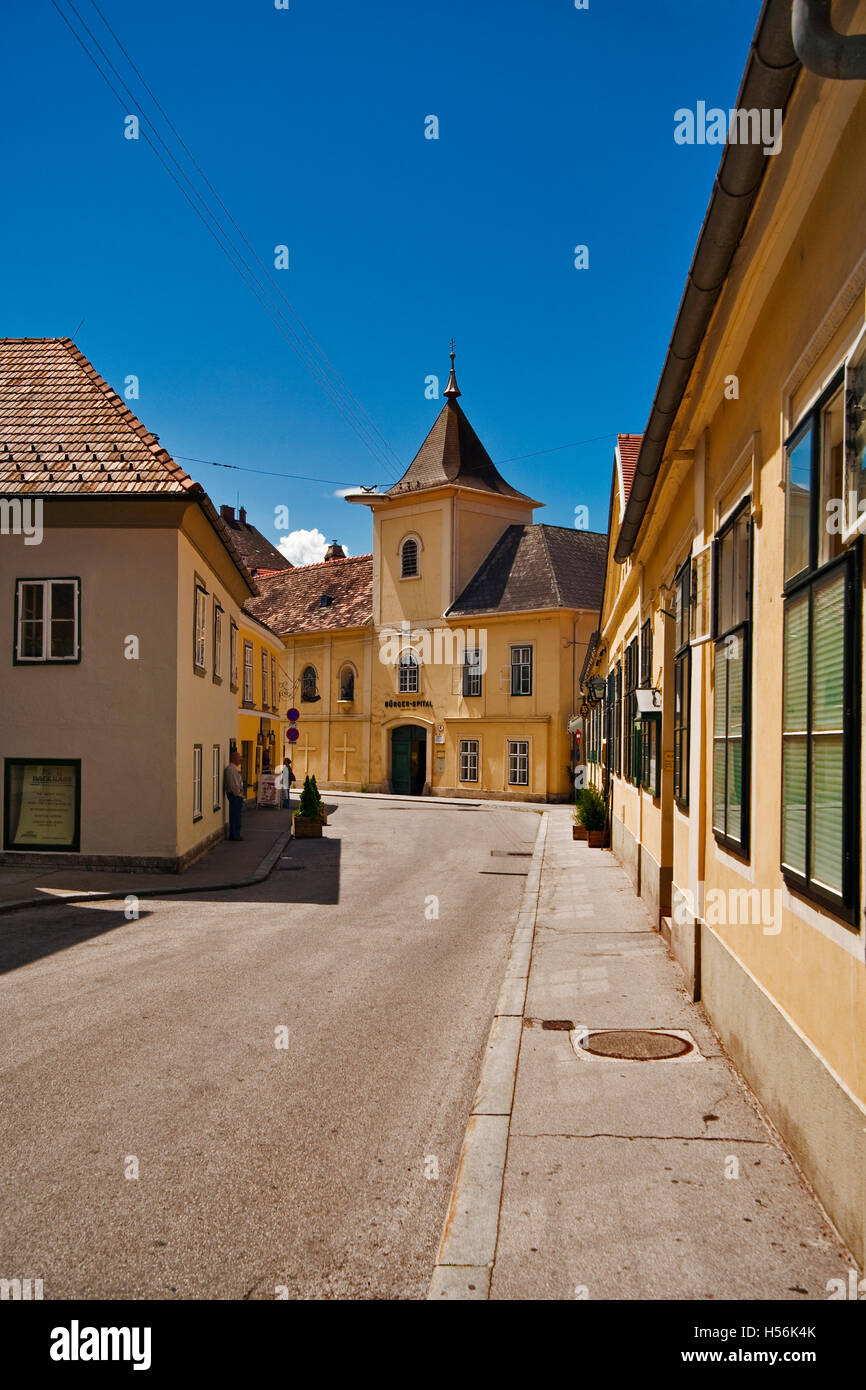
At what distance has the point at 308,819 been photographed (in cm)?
2402

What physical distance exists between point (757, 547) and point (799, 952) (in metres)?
2.29

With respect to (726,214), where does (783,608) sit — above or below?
below

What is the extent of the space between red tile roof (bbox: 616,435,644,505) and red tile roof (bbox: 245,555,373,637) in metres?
27.9

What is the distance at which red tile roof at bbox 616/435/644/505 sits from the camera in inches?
661

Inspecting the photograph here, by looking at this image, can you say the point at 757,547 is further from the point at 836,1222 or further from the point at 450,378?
the point at 450,378

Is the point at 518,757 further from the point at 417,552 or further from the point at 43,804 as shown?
the point at 43,804

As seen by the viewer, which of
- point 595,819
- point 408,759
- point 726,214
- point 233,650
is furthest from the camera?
point 408,759

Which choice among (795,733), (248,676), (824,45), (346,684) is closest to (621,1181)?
(795,733)

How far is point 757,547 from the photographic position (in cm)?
610

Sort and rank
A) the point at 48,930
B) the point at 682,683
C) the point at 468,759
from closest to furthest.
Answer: the point at 682,683, the point at 48,930, the point at 468,759

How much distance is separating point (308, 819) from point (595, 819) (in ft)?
20.2

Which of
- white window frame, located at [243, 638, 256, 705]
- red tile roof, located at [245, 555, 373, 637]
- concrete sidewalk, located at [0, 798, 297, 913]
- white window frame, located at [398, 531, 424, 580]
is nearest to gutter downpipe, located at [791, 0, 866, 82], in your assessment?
concrete sidewalk, located at [0, 798, 297, 913]

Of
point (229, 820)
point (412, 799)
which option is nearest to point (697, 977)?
point (229, 820)

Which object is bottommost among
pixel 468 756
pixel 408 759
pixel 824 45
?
pixel 408 759
